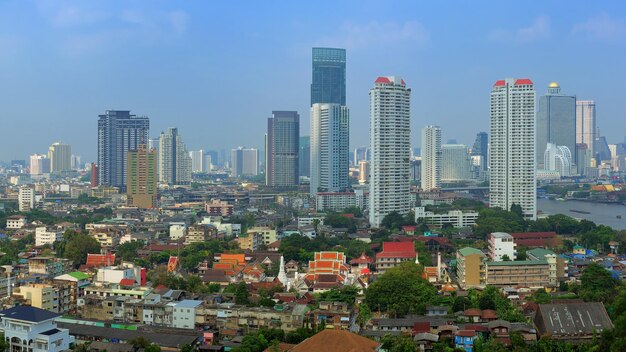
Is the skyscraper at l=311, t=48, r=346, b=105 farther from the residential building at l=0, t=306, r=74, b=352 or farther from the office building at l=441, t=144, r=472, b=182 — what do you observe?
the residential building at l=0, t=306, r=74, b=352

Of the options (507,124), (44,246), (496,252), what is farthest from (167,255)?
(507,124)

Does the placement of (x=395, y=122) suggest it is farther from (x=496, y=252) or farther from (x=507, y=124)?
(x=496, y=252)

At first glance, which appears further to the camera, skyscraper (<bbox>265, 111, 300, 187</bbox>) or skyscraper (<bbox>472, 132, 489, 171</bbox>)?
skyscraper (<bbox>472, 132, 489, 171</bbox>)

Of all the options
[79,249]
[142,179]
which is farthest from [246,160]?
[79,249]

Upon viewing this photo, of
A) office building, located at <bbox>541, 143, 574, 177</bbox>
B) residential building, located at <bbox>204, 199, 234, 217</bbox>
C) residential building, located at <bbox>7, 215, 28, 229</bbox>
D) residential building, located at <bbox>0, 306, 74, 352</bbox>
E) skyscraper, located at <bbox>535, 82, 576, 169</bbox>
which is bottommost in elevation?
residential building, located at <bbox>0, 306, 74, 352</bbox>

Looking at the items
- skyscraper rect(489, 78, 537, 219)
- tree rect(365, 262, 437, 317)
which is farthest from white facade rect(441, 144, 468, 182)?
tree rect(365, 262, 437, 317)

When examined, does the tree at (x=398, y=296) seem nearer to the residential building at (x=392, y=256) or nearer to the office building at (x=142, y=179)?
the residential building at (x=392, y=256)
